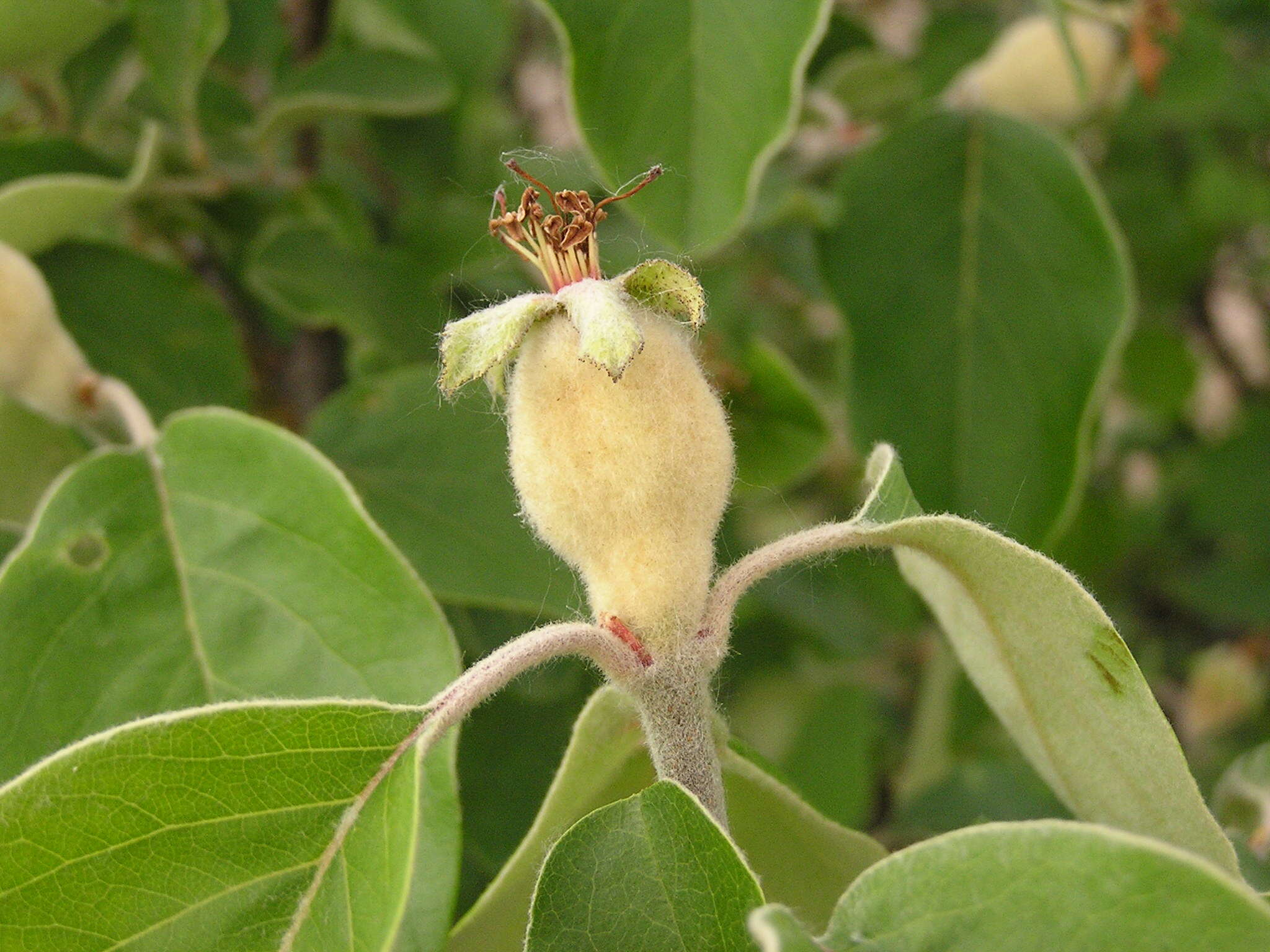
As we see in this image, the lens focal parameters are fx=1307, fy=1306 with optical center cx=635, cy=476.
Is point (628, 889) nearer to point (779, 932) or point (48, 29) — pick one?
point (779, 932)

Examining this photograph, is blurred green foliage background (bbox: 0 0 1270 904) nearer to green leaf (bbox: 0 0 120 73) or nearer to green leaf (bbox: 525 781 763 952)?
green leaf (bbox: 0 0 120 73)

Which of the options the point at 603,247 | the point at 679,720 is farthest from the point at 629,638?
the point at 603,247

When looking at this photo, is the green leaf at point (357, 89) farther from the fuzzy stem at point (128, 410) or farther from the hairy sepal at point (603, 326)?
the hairy sepal at point (603, 326)

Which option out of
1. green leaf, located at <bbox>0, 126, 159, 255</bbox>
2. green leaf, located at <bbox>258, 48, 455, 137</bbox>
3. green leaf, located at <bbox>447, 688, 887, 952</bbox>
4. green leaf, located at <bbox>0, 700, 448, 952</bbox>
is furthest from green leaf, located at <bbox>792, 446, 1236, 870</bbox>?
green leaf, located at <bbox>258, 48, 455, 137</bbox>

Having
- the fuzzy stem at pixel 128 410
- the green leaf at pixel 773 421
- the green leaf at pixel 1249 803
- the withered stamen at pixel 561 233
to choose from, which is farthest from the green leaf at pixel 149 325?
the green leaf at pixel 1249 803

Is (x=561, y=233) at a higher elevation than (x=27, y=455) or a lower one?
higher

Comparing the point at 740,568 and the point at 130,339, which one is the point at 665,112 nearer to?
the point at 740,568
